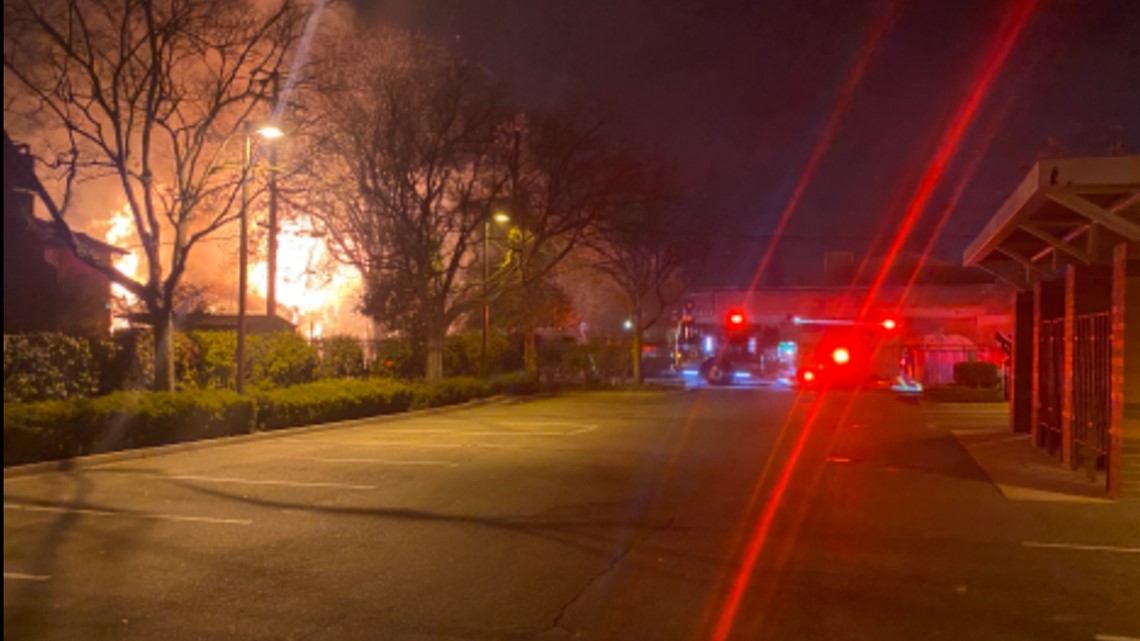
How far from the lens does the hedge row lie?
27.3 ft

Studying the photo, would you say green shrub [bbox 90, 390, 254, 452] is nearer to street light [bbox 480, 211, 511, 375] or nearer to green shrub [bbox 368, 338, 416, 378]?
street light [bbox 480, 211, 511, 375]

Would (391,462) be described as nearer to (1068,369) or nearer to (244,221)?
(244,221)

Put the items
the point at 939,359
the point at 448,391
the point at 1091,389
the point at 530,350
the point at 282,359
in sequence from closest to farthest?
the point at 1091,389 → the point at 282,359 → the point at 448,391 → the point at 530,350 → the point at 939,359

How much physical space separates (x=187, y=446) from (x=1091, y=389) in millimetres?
13605

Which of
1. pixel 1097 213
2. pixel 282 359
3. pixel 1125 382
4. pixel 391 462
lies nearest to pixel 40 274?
pixel 391 462

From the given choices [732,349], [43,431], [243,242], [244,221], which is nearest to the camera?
[43,431]

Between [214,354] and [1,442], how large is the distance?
21.5 meters

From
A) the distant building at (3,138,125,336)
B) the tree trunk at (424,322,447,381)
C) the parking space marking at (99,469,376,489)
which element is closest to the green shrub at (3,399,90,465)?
the distant building at (3,138,125,336)

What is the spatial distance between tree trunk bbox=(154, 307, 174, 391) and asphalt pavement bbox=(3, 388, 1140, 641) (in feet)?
15.1

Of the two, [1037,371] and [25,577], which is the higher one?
[1037,371]

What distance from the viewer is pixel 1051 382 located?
18219mm

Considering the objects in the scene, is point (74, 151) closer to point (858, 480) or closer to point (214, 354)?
point (214, 354)

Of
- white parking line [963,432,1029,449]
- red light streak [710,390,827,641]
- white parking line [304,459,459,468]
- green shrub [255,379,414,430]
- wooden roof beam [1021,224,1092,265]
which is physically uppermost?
wooden roof beam [1021,224,1092,265]

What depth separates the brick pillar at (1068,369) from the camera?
15516 millimetres
